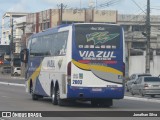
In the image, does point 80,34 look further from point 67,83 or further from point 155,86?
point 155,86

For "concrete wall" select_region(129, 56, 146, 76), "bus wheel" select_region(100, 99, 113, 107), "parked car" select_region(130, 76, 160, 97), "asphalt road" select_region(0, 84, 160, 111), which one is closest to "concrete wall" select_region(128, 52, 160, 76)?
"concrete wall" select_region(129, 56, 146, 76)

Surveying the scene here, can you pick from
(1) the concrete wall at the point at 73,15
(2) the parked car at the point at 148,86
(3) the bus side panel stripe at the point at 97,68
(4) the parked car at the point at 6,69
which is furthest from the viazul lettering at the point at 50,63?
(4) the parked car at the point at 6,69

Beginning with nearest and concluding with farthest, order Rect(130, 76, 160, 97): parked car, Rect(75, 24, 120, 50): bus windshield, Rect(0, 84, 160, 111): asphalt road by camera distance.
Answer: Rect(0, 84, 160, 111): asphalt road
Rect(75, 24, 120, 50): bus windshield
Rect(130, 76, 160, 97): parked car

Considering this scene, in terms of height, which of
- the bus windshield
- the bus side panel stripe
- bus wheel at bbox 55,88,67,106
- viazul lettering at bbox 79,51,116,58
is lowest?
bus wheel at bbox 55,88,67,106

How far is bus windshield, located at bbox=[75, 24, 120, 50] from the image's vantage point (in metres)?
25.4

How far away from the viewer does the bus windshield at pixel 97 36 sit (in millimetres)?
25359

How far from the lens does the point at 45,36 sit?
29.7m

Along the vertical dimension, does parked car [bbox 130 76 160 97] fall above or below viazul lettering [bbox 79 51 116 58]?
below

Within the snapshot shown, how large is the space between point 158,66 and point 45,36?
123ft

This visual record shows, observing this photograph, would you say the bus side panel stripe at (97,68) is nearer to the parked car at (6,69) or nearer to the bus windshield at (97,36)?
the bus windshield at (97,36)

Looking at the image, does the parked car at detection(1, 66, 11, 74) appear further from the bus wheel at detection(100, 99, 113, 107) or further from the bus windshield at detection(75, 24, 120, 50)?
the bus windshield at detection(75, 24, 120, 50)

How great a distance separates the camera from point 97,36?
25547mm

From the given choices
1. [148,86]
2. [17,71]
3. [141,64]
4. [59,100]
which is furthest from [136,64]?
[17,71]

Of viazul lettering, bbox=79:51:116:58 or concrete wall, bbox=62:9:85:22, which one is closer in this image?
viazul lettering, bbox=79:51:116:58
